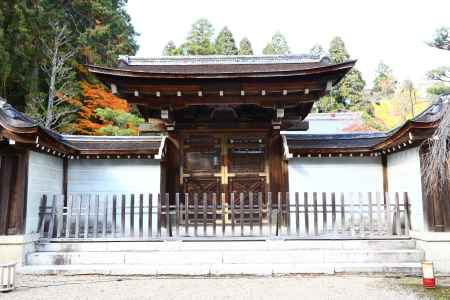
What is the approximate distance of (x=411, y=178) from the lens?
24.4ft

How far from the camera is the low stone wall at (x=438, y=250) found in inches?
257

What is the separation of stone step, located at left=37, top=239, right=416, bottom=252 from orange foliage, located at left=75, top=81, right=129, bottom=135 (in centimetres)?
1274

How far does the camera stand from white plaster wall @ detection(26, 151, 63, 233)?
715 cm

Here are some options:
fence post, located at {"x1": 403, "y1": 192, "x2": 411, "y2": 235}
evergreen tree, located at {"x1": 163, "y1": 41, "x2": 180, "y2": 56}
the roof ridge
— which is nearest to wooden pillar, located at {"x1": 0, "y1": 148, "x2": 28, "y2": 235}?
the roof ridge

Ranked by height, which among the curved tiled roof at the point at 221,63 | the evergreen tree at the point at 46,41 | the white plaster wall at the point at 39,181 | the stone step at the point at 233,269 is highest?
the evergreen tree at the point at 46,41

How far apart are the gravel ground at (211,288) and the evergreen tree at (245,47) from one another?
31.0 m

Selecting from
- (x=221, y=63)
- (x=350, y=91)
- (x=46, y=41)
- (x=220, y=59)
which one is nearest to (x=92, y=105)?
(x=46, y=41)

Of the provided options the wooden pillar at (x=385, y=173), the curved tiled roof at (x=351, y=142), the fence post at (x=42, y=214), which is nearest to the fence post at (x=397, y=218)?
the curved tiled roof at (x=351, y=142)

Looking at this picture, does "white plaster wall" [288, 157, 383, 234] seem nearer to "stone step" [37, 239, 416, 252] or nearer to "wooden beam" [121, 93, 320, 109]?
"wooden beam" [121, 93, 320, 109]

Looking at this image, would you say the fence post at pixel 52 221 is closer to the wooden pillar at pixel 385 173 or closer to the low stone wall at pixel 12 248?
the low stone wall at pixel 12 248

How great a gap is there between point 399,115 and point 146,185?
851 inches

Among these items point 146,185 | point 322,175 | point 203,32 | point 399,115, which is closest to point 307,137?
point 322,175

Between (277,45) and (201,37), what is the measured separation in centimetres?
783

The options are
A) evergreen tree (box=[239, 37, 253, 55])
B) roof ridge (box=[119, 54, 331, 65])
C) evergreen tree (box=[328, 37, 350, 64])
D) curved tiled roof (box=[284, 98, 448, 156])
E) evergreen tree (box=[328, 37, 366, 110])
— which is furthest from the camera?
evergreen tree (box=[239, 37, 253, 55])
